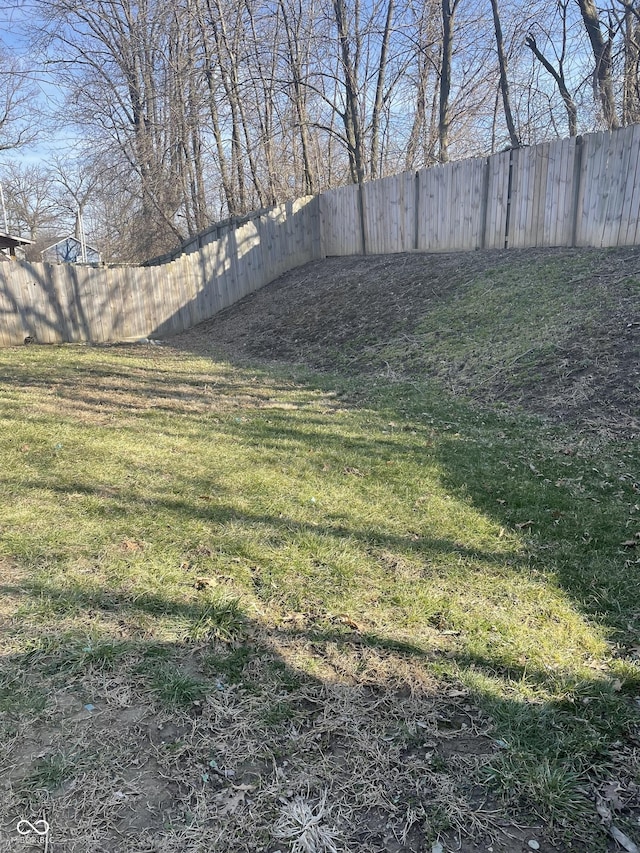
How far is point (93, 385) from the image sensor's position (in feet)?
22.7

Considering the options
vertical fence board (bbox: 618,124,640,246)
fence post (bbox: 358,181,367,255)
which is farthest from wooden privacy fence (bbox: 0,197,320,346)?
vertical fence board (bbox: 618,124,640,246)

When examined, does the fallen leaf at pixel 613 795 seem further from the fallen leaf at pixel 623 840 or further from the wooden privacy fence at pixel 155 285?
the wooden privacy fence at pixel 155 285

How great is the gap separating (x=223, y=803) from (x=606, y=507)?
3.13 m

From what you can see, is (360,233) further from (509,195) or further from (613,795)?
(613,795)

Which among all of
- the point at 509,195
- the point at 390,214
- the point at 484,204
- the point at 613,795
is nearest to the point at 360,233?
the point at 390,214

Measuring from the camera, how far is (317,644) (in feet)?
7.98

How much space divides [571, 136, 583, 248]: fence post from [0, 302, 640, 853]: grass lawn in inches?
236

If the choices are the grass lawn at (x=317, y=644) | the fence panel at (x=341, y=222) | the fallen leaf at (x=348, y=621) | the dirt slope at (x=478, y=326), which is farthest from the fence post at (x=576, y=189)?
the fallen leaf at (x=348, y=621)

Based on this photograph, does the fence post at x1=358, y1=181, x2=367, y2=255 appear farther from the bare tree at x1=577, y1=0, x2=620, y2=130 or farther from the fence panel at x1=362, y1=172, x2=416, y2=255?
the bare tree at x1=577, y1=0, x2=620, y2=130

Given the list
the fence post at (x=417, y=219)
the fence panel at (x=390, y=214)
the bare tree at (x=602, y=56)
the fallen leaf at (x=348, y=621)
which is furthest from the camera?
the fence panel at (x=390, y=214)

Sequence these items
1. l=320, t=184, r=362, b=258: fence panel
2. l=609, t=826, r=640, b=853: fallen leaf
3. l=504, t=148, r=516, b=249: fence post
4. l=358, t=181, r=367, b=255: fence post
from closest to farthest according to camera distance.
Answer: l=609, t=826, r=640, b=853: fallen leaf
l=504, t=148, r=516, b=249: fence post
l=358, t=181, r=367, b=255: fence post
l=320, t=184, r=362, b=258: fence panel

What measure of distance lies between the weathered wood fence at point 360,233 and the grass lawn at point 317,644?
20.1ft

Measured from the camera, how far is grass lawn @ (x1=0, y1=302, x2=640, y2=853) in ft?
5.56

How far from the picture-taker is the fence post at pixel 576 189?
8.91 m
